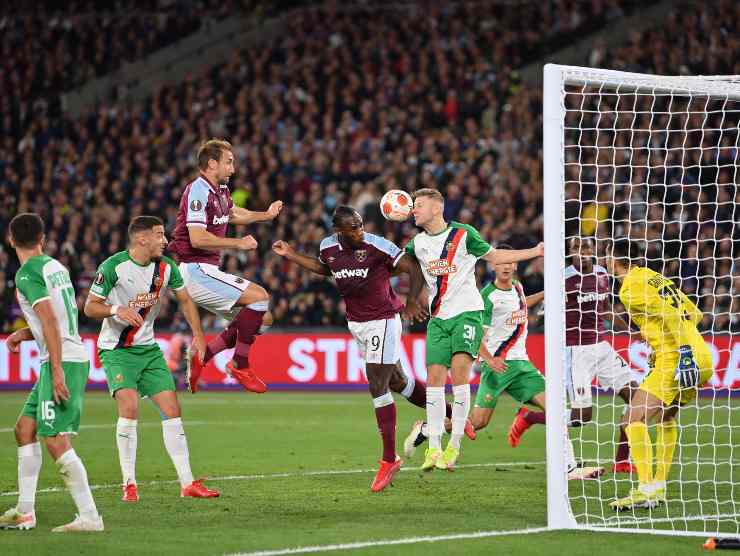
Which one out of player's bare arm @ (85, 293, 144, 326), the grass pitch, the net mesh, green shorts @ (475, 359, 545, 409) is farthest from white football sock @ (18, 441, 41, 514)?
green shorts @ (475, 359, 545, 409)

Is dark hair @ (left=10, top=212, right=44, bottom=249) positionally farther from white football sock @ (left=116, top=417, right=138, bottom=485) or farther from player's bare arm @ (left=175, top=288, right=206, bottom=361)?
white football sock @ (left=116, top=417, right=138, bottom=485)

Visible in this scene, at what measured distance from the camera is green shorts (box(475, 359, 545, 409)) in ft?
40.3

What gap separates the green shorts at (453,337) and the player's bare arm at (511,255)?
67 cm

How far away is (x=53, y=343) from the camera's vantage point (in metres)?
7.55

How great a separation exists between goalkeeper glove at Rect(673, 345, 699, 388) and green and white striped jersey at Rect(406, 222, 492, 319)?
245 cm

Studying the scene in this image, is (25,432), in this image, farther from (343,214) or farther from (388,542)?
(343,214)

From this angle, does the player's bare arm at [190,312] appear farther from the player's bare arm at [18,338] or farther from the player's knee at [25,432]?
the player's knee at [25,432]

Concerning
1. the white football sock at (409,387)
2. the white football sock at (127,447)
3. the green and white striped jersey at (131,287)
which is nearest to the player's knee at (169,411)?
the white football sock at (127,447)

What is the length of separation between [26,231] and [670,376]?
15.6ft

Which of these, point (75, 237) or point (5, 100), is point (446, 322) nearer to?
point (75, 237)

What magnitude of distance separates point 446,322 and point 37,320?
439 centimetres

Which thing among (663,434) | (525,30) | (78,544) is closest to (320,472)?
(663,434)

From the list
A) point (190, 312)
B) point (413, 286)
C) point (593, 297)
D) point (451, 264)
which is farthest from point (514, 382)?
point (190, 312)

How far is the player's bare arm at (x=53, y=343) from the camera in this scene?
754 centimetres
